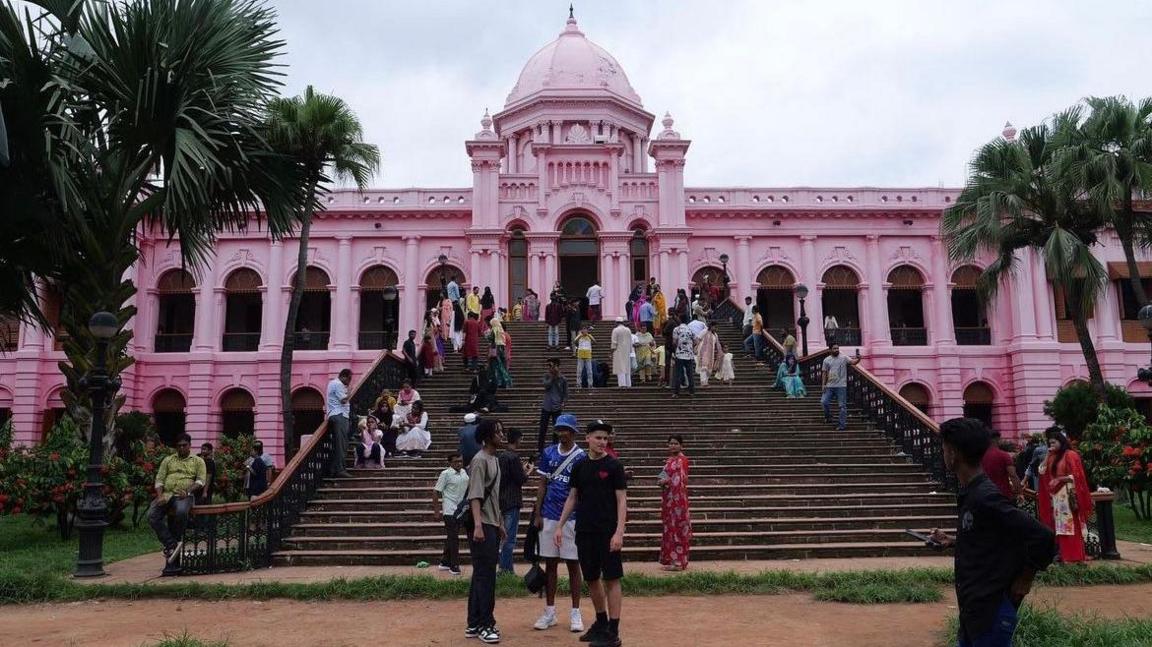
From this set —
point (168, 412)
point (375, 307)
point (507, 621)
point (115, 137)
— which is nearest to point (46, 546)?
point (115, 137)

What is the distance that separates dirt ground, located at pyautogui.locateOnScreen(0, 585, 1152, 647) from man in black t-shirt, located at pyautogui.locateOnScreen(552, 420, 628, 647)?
0.35 m

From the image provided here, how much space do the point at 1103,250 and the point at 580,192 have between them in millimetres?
18845

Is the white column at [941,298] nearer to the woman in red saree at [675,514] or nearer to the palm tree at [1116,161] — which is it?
the palm tree at [1116,161]

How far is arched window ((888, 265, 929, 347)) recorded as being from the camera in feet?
102

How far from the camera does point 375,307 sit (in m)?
31.6

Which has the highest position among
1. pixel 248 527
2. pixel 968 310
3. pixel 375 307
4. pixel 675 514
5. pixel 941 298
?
pixel 375 307

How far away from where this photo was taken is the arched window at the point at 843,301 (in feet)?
100

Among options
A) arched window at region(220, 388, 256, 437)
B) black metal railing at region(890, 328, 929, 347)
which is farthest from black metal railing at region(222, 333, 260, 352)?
black metal railing at region(890, 328, 929, 347)

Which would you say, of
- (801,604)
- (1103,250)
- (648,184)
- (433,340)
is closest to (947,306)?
(1103,250)

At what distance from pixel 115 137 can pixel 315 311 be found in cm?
2253

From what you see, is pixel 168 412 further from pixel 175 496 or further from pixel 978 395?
pixel 978 395

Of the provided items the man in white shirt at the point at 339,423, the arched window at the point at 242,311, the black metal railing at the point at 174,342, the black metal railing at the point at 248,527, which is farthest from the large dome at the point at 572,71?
the black metal railing at the point at 248,527

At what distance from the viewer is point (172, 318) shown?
32219 mm

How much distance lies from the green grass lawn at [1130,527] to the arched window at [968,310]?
16.2m
